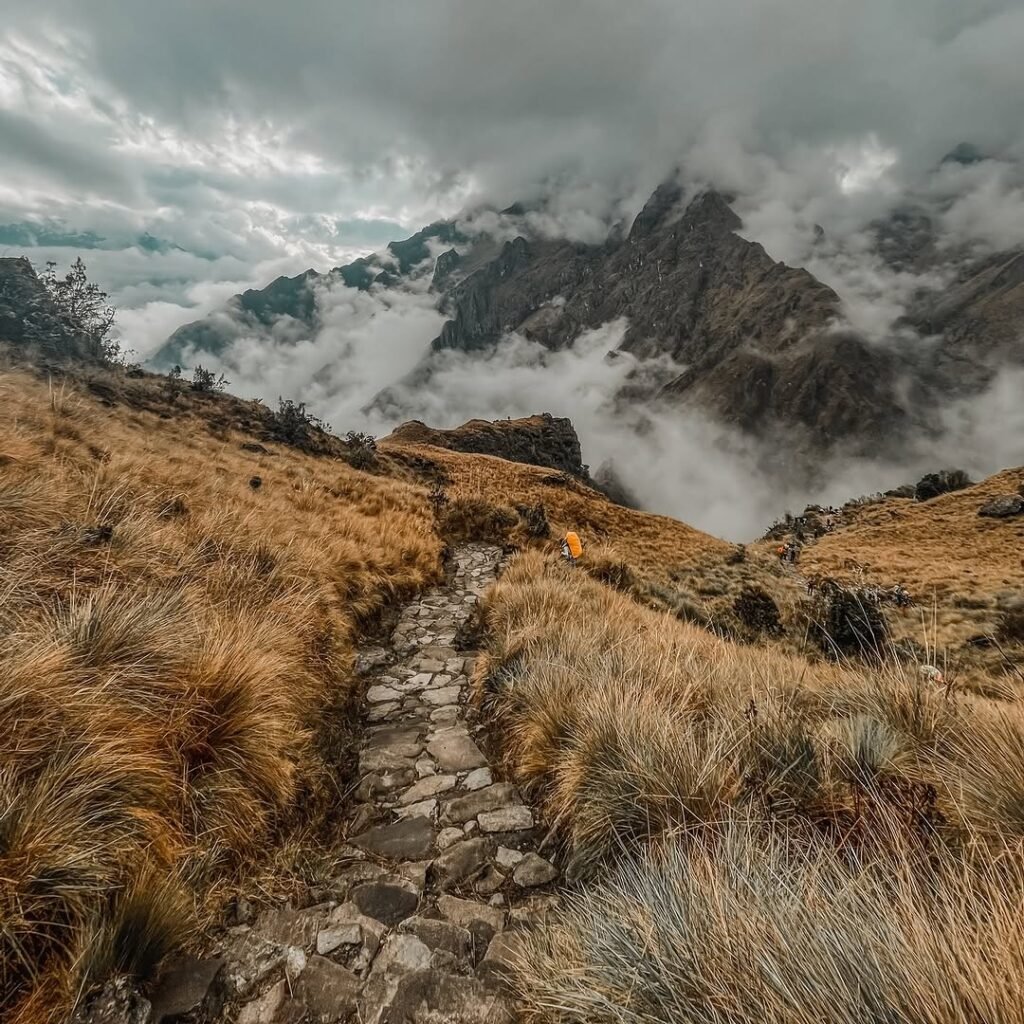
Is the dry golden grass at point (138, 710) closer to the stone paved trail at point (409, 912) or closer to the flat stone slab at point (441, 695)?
the stone paved trail at point (409, 912)

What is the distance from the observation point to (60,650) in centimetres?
305

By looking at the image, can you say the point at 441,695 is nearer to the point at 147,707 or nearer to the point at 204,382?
the point at 147,707

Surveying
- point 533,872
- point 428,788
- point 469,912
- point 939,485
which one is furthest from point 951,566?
point 939,485

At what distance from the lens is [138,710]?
10.6ft

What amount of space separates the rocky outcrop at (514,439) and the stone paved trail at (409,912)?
92.0 meters

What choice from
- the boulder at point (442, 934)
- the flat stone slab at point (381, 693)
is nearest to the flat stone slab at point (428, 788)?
the boulder at point (442, 934)

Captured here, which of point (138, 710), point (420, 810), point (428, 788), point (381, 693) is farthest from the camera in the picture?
point (381, 693)

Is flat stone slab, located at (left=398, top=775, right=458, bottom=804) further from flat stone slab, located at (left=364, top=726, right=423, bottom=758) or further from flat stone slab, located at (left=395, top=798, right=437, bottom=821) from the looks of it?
flat stone slab, located at (left=364, top=726, right=423, bottom=758)

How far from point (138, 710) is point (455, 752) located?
2.54 m

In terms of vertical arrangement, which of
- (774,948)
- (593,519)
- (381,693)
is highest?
(593,519)

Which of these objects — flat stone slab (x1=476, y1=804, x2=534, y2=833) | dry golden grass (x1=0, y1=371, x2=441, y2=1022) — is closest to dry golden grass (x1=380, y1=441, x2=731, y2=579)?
dry golden grass (x1=0, y1=371, x2=441, y2=1022)

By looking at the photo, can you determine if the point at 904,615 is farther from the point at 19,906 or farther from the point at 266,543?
the point at 19,906

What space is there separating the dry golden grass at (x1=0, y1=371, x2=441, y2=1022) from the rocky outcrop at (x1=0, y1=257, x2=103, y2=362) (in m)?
45.4

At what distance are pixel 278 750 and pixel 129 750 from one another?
3.37ft
